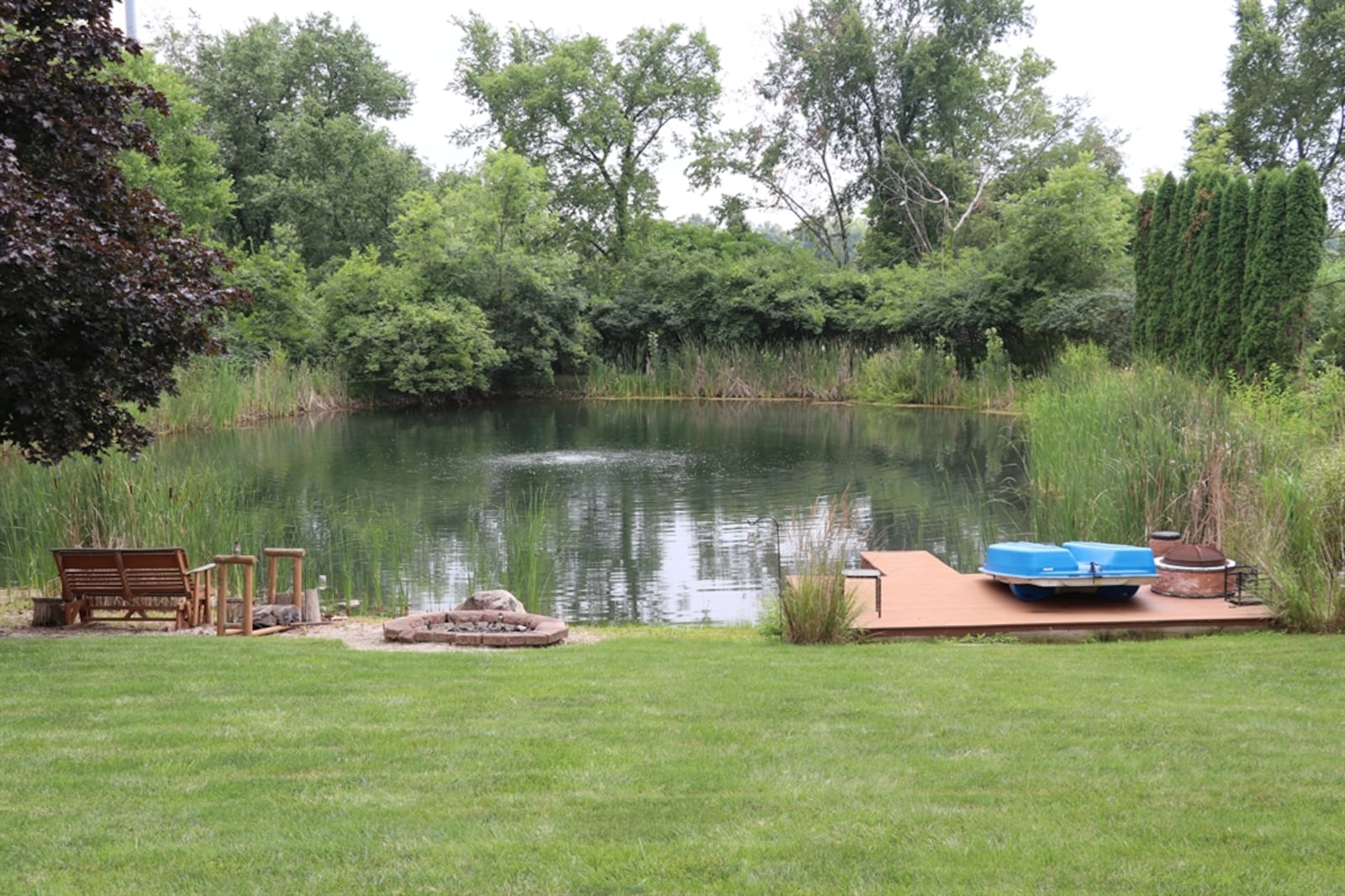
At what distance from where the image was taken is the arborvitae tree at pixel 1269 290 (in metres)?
14.0

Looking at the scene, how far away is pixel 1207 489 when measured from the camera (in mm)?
10133

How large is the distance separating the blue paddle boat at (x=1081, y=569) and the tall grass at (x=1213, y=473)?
736mm

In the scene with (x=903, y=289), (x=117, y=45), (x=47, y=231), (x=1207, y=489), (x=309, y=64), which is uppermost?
(x=309, y=64)

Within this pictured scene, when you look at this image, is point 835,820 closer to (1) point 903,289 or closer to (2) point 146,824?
(2) point 146,824

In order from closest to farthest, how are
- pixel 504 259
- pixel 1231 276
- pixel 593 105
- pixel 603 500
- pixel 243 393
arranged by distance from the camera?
pixel 1231 276
pixel 603 500
pixel 243 393
pixel 504 259
pixel 593 105

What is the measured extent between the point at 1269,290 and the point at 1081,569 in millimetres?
7760

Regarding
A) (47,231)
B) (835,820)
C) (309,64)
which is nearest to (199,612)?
(47,231)

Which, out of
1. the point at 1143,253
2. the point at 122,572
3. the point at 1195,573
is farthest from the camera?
the point at 1143,253

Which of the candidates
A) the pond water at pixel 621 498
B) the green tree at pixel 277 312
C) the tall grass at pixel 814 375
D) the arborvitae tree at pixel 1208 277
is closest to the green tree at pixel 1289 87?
the tall grass at pixel 814 375

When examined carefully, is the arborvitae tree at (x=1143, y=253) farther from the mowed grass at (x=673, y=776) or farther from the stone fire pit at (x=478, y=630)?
the stone fire pit at (x=478, y=630)

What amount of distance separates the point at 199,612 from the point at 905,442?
1505 centimetres

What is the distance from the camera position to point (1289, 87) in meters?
38.7

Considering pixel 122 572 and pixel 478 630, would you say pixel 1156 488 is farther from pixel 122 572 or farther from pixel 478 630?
pixel 122 572

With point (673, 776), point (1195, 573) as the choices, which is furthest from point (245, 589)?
point (1195, 573)
